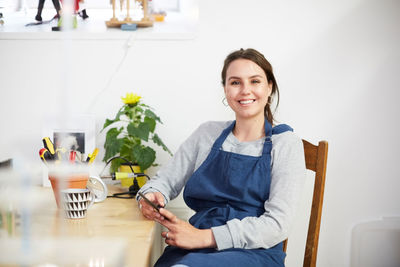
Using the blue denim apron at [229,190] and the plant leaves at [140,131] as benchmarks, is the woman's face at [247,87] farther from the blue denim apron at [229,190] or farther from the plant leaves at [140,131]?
the plant leaves at [140,131]

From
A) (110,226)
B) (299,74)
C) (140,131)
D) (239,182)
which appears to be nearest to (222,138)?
(239,182)

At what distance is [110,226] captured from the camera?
1.50 feet

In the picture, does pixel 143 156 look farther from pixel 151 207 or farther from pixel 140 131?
pixel 151 207

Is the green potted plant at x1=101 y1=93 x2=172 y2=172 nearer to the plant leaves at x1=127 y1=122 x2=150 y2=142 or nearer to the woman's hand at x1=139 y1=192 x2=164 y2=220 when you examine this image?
the plant leaves at x1=127 y1=122 x2=150 y2=142

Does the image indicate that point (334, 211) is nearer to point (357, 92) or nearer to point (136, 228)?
point (357, 92)

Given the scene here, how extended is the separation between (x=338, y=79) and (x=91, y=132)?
2.74ft

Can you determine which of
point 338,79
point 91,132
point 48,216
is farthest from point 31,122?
point 338,79

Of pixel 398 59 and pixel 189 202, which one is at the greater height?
pixel 398 59

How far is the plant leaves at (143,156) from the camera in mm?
1217

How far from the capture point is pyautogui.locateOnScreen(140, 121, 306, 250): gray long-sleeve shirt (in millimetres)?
872

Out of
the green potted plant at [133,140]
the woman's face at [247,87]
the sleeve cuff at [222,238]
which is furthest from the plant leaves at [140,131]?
the sleeve cuff at [222,238]

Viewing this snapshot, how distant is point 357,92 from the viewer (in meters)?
1.41

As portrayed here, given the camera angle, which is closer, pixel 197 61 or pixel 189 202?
pixel 189 202

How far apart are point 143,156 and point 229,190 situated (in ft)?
1.08
